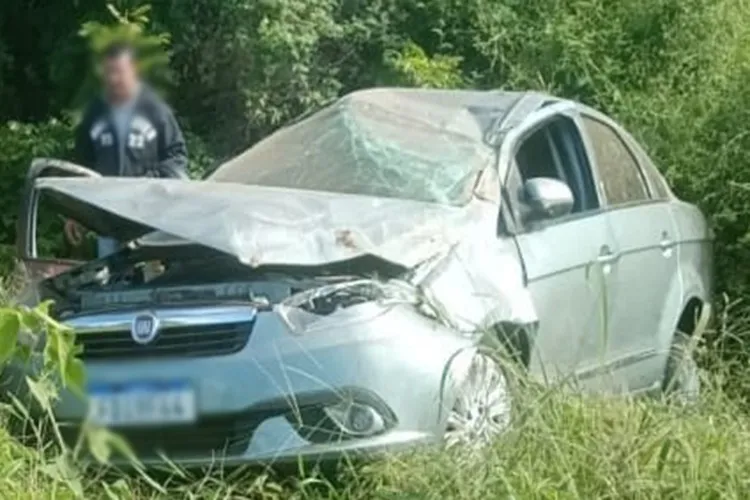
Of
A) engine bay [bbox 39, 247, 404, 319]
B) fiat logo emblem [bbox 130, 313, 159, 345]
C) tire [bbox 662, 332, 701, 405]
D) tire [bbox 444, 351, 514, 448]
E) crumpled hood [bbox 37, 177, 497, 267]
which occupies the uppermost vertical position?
crumpled hood [bbox 37, 177, 497, 267]

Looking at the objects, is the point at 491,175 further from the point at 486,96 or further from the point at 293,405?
the point at 293,405

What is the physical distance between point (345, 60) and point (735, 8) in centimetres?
252

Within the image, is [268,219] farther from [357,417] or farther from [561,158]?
[561,158]

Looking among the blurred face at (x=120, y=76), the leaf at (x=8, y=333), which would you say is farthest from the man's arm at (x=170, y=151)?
the leaf at (x=8, y=333)

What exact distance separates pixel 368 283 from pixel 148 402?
99 cm

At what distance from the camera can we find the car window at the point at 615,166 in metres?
7.93

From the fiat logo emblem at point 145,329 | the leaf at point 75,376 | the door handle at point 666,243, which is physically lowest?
the door handle at point 666,243

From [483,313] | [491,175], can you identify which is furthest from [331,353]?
[491,175]

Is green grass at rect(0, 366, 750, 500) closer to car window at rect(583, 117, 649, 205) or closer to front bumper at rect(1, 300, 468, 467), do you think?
front bumper at rect(1, 300, 468, 467)

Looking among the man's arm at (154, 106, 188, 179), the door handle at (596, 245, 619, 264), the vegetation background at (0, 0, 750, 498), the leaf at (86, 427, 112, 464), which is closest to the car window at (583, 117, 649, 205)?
the door handle at (596, 245, 619, 264)

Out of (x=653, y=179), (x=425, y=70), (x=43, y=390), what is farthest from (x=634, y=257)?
(x=425, y=70)

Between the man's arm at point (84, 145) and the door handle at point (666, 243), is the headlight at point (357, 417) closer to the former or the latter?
the man's arm at point (84, 145)

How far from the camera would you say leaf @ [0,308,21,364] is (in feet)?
14.1

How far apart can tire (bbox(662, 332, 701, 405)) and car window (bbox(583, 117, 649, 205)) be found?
31.7 inches
